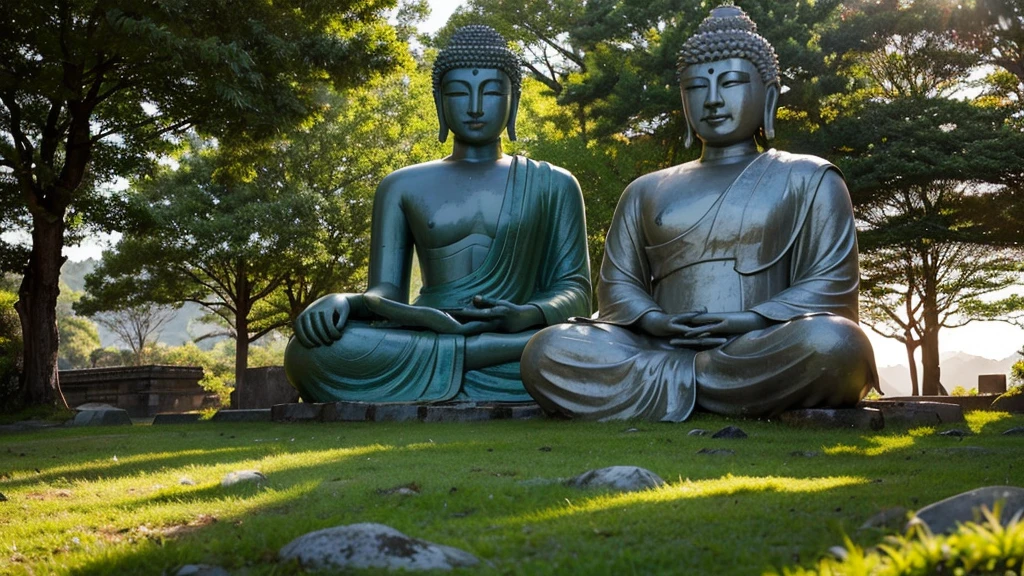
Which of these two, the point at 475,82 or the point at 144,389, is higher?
the point at 475,82

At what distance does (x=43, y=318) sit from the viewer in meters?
13.7

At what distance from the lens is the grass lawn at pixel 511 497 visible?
2826 mm

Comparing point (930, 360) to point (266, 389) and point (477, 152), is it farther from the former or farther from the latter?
point (266, 389)

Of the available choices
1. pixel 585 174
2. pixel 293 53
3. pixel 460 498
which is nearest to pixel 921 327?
pixel 585 174

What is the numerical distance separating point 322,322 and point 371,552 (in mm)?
6406

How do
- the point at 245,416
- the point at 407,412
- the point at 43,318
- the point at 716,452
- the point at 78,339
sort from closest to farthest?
the point at 716,452, the point at 407,412, the point at 245,416, the point at 43,318, the point at 78,339

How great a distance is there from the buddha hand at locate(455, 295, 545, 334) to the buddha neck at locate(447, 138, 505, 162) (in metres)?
1.70

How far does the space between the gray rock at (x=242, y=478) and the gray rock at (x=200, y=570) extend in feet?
4.56

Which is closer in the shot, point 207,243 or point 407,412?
point 407,412

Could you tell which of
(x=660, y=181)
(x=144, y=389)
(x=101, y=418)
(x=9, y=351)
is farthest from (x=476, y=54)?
(x=144, y=389)

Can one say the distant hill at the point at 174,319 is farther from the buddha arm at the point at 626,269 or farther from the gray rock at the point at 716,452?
the gray rock at the point at 716,452

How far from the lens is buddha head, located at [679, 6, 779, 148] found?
8.05 meters

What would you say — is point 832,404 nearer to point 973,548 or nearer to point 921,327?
point 973,548

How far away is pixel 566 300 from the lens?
365 inches
